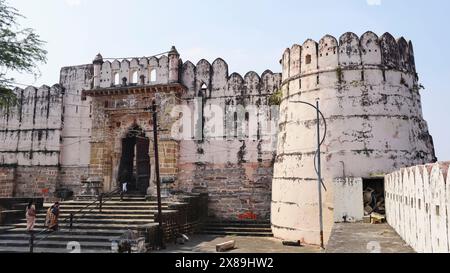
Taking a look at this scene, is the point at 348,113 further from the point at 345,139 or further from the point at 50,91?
the point at 50,91

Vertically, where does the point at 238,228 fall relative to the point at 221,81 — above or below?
below

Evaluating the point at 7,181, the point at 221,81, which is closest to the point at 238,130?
the point at 221,81

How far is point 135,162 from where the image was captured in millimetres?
18094

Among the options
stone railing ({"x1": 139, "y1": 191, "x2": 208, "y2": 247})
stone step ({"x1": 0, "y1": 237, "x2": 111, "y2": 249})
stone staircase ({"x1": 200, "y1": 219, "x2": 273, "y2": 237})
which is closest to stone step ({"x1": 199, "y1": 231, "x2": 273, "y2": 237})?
stone staircase ({"x1": 200, "y1": 219, "x2": 273, "y2": 237})

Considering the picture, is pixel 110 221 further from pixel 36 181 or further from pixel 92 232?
pixel 36 181

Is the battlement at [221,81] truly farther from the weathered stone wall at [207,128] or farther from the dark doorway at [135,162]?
the dark doorway at [135,162]

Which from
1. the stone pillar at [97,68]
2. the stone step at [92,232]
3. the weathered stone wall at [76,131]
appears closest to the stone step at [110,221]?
the stone step at [92,232]

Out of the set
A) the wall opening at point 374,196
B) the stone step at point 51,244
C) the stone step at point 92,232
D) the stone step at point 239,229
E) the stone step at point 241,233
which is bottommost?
the stone step at point 241,233

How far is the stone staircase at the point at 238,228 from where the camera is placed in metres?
14.5

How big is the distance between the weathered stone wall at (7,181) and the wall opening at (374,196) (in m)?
16.2

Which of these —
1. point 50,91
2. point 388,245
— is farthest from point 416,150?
point 50,91

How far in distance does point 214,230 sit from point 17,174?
1060 cm

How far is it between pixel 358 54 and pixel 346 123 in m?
2.43
